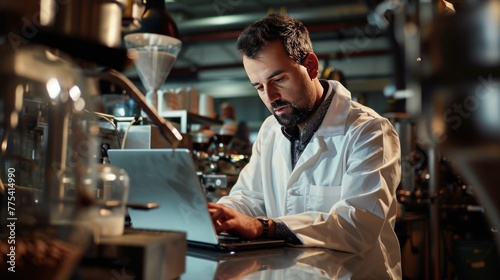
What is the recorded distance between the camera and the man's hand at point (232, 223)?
1.42m

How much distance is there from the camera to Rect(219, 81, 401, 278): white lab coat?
1.52 metres

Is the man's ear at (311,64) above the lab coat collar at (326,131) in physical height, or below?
above

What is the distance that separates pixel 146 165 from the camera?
1.12 m

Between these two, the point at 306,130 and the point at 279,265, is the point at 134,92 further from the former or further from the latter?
the point at 306,130

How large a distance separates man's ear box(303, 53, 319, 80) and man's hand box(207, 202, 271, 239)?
0.73 meters

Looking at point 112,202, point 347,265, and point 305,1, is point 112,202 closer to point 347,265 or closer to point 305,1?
point 347,265

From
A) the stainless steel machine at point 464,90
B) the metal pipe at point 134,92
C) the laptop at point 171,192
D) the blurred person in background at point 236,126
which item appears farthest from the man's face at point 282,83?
the blurred person in background at point 236,126

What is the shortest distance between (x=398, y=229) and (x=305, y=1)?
241 cm

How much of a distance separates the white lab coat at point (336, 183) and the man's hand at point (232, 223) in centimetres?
12

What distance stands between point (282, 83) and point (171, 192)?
0.82 m

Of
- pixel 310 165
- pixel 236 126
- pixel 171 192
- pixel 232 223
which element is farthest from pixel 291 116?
pixel 236 126

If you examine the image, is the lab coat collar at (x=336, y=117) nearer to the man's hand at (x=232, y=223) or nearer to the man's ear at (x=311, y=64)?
the man's ear at (x=311, y=64)

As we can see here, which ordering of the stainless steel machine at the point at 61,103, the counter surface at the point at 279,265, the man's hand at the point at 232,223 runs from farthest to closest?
the man's hand at the point at 232,223, the counter surface at the point at 279,265, the stainless steel machine at the point at 61,103

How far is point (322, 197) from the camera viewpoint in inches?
70.2
